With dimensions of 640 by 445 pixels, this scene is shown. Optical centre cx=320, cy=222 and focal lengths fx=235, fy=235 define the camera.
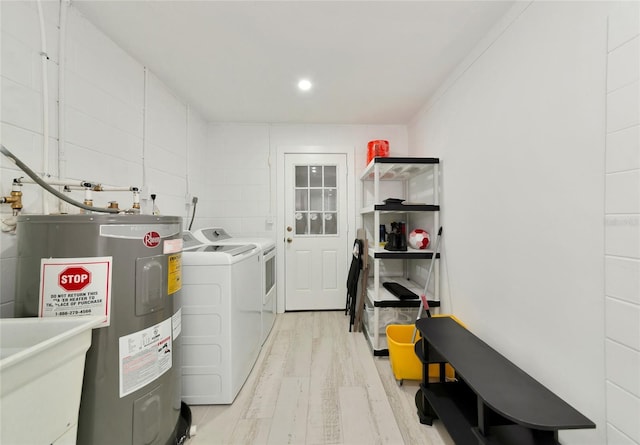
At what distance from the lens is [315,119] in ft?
8.82

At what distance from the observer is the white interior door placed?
285 centimetres

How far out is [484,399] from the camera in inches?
34.5

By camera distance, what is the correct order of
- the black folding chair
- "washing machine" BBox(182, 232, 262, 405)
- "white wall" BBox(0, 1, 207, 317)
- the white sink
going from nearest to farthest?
the white sink
"white wall" BBox(0, 1, 207, 317)
"washing machine" BBox(182, 232, 262, 405)
the black folding chair

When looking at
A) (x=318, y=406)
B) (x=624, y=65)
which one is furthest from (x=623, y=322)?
(x=318, y=406)

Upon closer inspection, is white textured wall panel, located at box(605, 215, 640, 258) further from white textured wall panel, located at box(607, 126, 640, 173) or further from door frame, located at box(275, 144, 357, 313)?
door frame, located at box(275, 144, 357, 313)

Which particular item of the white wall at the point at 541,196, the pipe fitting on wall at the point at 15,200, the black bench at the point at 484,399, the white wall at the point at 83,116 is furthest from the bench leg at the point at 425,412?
the pipe fitting on wall at the point at 15,200

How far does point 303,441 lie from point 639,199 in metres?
1.69

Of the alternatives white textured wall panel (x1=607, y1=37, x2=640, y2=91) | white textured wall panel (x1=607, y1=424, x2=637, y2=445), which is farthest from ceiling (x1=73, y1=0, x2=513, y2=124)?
white textured wall panel (x1=607, y1=424, x2=637, y2=445)

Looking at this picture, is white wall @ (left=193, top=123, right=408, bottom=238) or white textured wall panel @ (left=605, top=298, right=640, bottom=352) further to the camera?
white wall @ (left=193, top=123, right=408, bottom=238)

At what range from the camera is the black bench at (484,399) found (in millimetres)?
821

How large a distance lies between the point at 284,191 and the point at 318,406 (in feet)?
6.91

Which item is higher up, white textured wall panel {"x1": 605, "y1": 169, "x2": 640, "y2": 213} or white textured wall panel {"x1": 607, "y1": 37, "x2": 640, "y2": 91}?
white textured wall panel {"x1": 607, "y1": 37, "x2": 640, "y2": 91}

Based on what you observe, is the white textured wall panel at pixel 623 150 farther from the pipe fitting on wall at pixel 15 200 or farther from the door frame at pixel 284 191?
the pipe fitting on wall at pixel 15 200

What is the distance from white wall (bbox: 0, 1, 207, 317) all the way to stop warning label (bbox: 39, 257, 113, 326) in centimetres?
45
